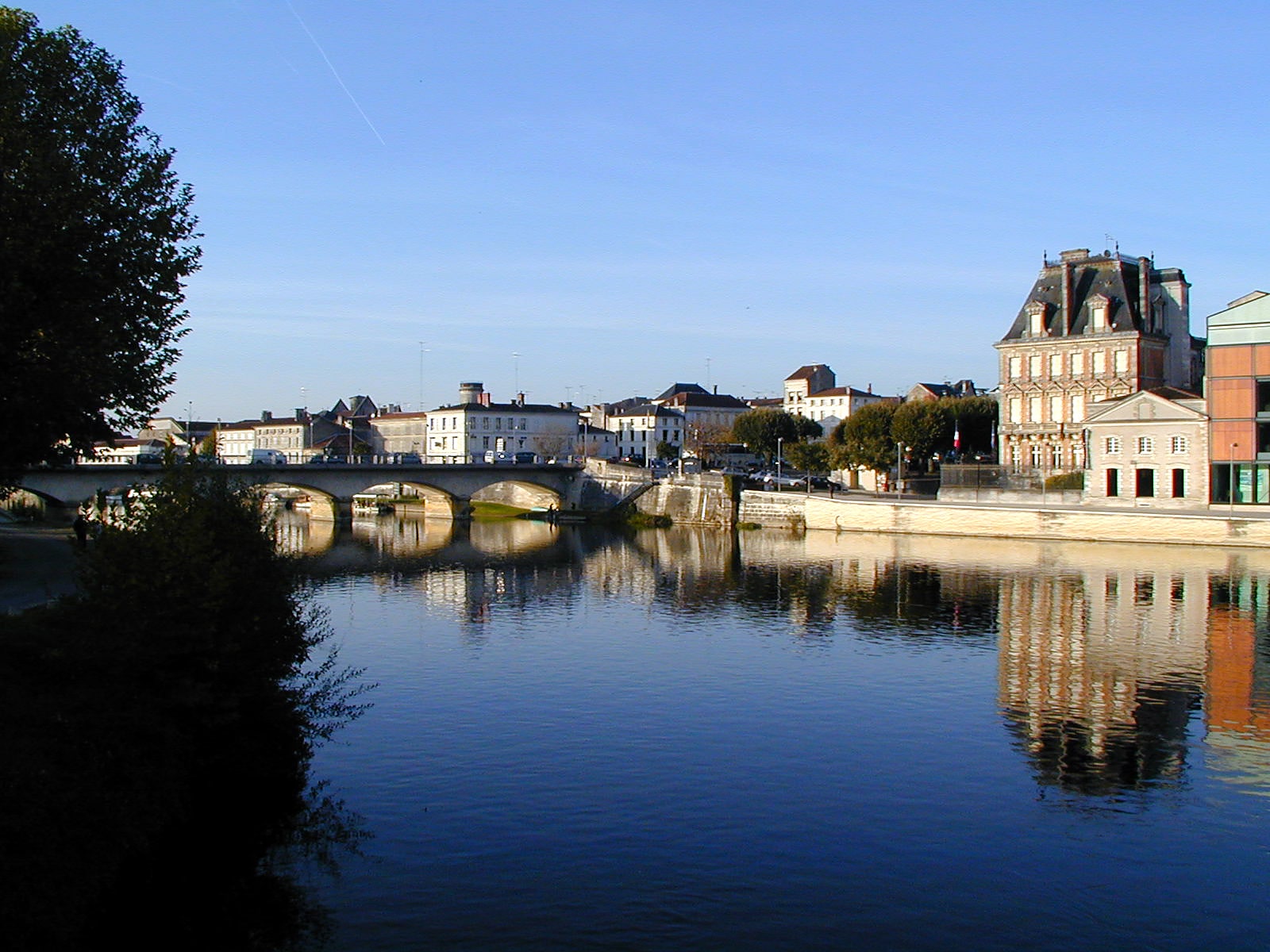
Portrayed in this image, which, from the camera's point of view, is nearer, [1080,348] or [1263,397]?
[1263,397]

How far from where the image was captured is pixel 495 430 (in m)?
142

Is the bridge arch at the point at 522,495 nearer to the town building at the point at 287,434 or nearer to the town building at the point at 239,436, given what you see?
the town building at the point at 287,434

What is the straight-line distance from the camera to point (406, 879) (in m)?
17.5

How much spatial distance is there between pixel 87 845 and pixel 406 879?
4780 mm

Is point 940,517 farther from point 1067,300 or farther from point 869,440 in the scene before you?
point 1067,300

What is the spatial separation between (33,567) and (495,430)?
105112mm

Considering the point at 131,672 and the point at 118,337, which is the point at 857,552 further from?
the point at 131,672

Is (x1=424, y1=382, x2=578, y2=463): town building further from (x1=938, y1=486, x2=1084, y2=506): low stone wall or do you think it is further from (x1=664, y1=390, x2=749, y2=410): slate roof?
(x1=938, y1=486, x2=1084, y2=506): low stone wall

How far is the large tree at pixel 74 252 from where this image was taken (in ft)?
76.9

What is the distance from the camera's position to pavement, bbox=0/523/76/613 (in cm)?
2936

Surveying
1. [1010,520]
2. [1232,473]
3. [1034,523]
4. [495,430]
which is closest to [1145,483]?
[1232,473]

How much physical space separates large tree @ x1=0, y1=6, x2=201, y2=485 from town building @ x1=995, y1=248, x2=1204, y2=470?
216ft

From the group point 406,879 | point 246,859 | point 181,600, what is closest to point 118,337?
point 181,600

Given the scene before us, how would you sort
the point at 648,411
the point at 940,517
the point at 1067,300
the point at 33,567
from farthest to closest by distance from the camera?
the point at 648,411 → the point at 1067,300 → the point at 940,517 → the point at 33,567
